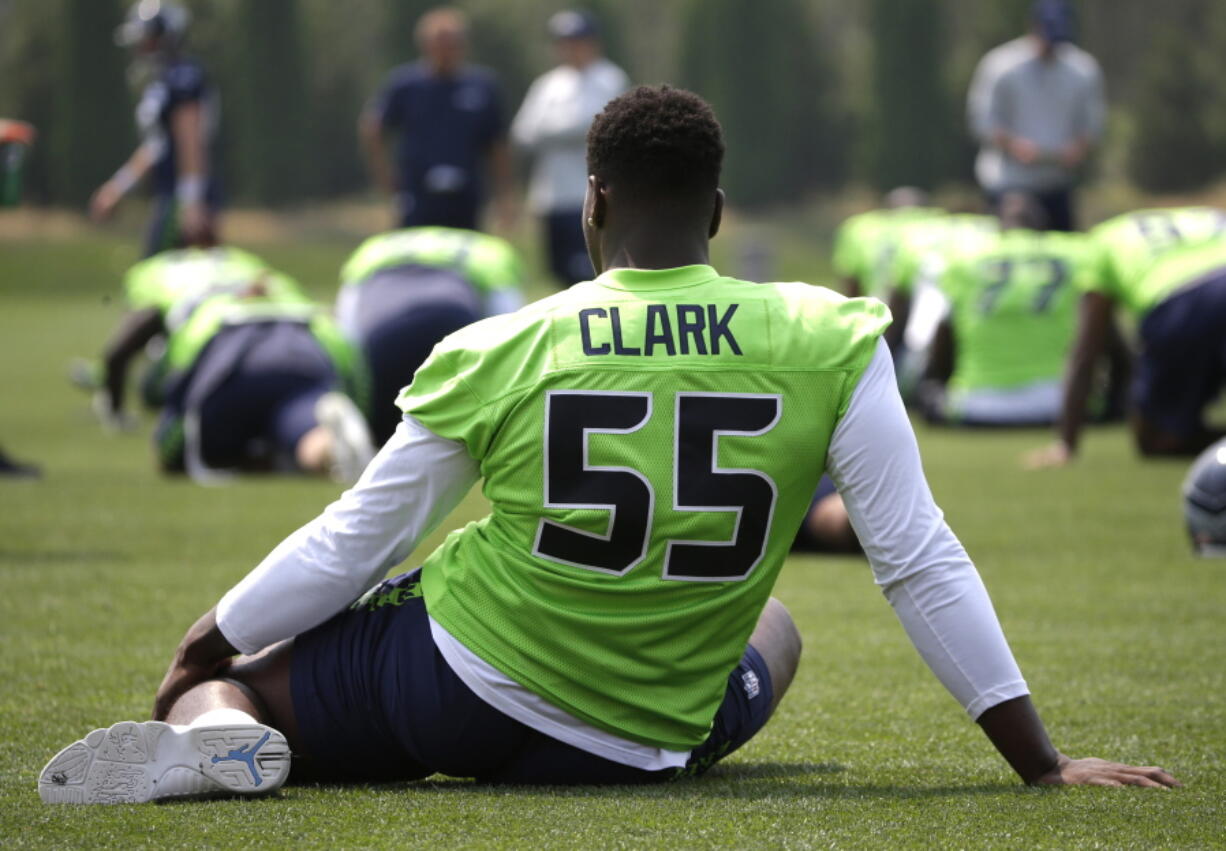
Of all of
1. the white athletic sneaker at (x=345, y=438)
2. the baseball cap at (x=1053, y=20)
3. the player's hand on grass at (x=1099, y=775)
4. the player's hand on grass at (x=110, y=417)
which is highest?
the baseball cap at (x=1053, y=20)

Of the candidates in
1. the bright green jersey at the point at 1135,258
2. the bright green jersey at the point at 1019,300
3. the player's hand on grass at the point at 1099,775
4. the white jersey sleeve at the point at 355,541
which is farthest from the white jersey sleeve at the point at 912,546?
the bright green jersey at the point at 1019,300

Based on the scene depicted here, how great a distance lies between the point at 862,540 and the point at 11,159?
4724mm

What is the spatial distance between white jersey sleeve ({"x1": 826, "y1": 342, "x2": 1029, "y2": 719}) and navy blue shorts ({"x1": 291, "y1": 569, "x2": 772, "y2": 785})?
1.42ft

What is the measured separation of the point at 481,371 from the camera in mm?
2828

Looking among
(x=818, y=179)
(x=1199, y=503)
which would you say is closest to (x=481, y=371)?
(x=1199, y=503)

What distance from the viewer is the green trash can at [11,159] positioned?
6746 millimetres

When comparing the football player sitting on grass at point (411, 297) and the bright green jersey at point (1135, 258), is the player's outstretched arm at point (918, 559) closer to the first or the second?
the bright green jersey at point (1135, 258)

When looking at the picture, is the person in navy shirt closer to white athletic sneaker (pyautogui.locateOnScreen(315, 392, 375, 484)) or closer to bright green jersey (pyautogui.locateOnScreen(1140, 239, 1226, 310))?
white athletic sneaker (pyautogui.locateOnScreen(315, 392, 375, 484))

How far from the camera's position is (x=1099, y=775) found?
2.97m

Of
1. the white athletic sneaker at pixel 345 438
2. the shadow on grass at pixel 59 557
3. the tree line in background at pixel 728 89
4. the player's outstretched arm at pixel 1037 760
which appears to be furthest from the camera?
the tree line in background at pixel 728 89

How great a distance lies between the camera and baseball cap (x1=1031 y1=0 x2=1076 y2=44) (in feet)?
37.0

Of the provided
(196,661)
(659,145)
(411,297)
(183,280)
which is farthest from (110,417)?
(659,145)

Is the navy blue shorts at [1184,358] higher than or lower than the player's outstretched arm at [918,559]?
lower

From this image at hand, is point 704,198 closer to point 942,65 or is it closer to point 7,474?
point 7,474
